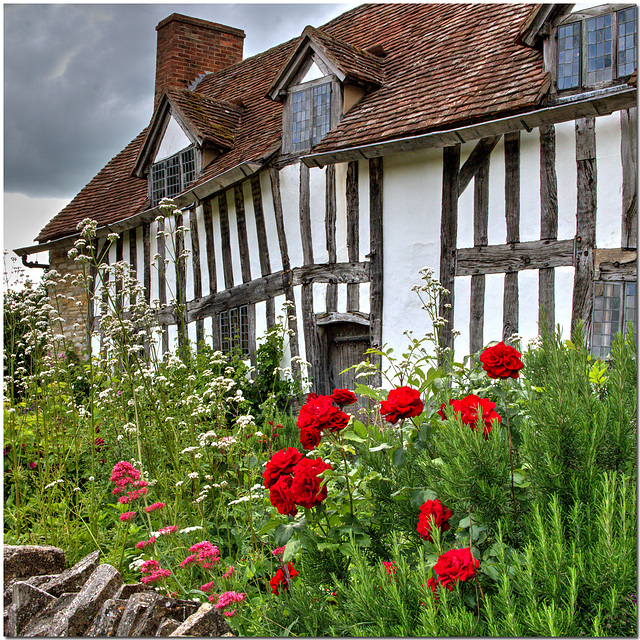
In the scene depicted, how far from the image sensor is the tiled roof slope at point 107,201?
10797mm

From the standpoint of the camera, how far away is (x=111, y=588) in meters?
2.44

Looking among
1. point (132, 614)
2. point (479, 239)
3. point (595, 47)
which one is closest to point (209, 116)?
point (479, 239)

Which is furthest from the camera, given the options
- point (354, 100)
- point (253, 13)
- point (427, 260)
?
point (354, 100)

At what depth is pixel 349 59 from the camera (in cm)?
773

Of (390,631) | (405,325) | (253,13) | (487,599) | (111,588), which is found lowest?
(111,588)

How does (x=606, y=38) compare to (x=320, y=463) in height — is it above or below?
above

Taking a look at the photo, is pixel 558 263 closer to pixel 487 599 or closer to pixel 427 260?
pixel 427 260

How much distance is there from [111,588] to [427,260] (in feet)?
16.4

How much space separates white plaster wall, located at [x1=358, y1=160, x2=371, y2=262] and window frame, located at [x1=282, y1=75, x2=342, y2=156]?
30.0 inches

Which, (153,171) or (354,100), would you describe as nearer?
(354,100)

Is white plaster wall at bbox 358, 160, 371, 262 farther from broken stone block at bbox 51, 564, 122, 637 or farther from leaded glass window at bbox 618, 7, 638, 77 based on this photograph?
broken stone block at bbox 51, 564, 122, 637

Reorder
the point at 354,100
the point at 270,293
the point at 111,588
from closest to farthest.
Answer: the point at 111,588, the point at 354,100, the point at 270,293

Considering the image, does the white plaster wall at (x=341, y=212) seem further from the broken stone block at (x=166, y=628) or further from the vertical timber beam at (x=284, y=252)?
the broken stone block at (x=166, y=628)

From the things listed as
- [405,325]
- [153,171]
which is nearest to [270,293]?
[405,325]
